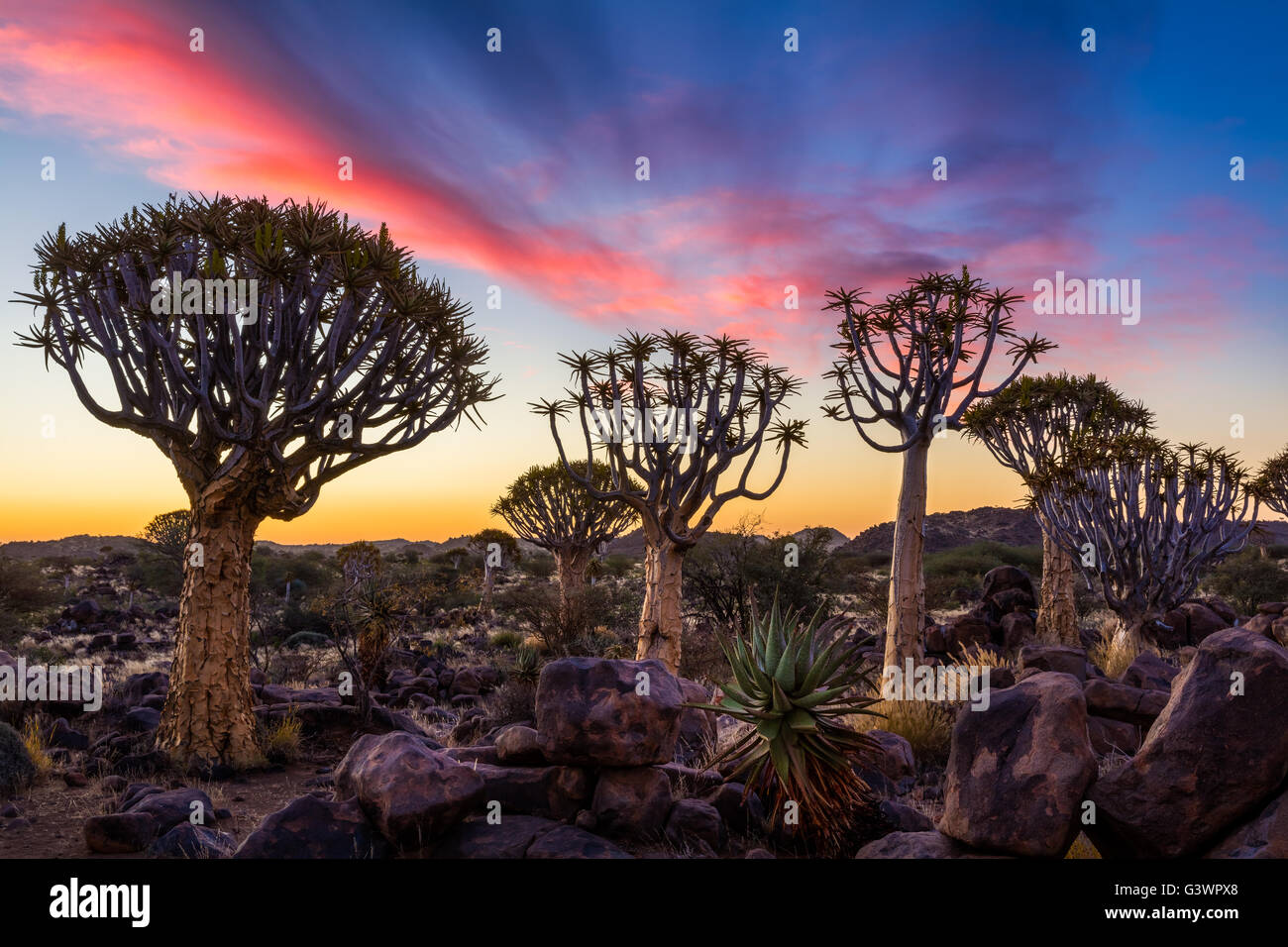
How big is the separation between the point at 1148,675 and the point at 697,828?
6.86 meters

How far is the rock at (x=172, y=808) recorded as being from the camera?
680 cm

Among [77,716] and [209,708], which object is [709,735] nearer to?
[209,708]

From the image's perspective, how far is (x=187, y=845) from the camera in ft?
19.7

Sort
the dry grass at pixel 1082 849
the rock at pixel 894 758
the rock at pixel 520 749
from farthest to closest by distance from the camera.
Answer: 1. the rock at pixel 894 758
2. the rock at pixel 520 749
3. the dry grass at pixel 1082 849

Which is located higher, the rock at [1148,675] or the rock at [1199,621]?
the rock at [1148,675]

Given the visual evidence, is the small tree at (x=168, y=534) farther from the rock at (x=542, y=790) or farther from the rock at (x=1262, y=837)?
the rock at (x=1262, y=837)

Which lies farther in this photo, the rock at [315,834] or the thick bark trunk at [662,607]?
the thick bark trunk at [662,607]

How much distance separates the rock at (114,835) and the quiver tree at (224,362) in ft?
11.0

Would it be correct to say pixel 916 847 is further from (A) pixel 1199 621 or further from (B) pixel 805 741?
(A) pixel 1199 621

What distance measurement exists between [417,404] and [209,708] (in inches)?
203

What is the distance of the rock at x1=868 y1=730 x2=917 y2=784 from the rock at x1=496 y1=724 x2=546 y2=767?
3135 mm

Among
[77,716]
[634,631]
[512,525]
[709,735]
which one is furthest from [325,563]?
[709,735]

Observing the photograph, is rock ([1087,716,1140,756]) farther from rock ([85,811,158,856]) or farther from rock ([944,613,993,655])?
rock ([85,811,158,856])

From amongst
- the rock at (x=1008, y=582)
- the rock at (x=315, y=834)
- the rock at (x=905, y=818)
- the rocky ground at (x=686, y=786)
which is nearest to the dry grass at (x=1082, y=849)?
the rocky ground at (x=686, y=786)
